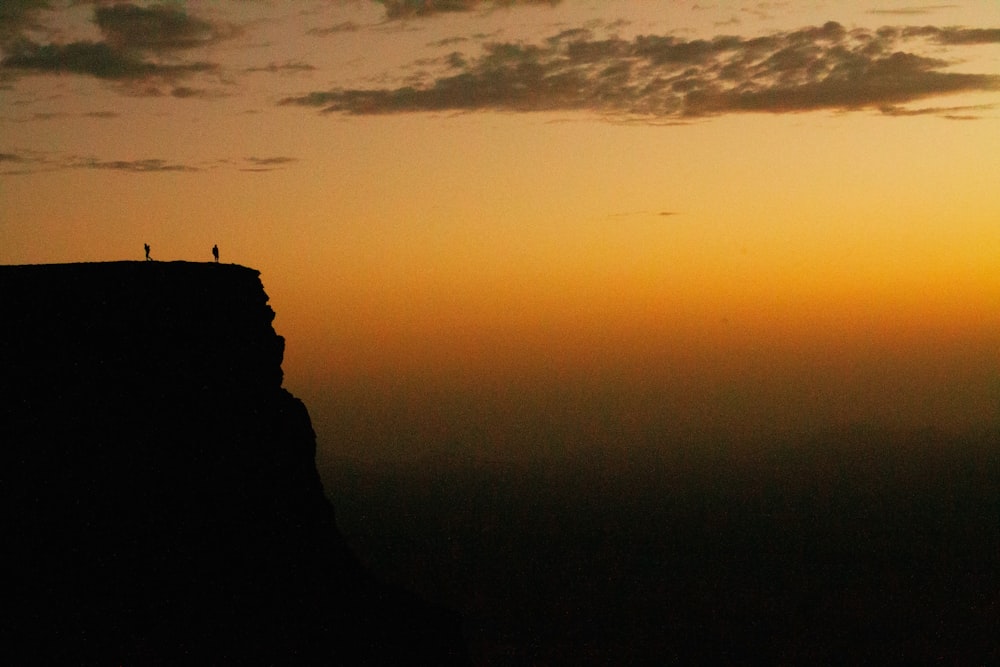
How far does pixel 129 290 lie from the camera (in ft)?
102

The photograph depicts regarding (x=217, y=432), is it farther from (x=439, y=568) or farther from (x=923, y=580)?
(x=923, y=580)

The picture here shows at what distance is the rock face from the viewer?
29203mm

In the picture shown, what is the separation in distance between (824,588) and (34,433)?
17403cm

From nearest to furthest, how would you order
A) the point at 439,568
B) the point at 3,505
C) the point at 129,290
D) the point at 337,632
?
1. the point at 3,505
2. the point at 129,290
3. the point at 337,632
4. the point at 439,568

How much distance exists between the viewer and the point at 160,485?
31109mm

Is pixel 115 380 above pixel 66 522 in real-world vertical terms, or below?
above

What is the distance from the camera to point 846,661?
147 m

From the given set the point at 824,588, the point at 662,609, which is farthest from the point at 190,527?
the point at 824,588

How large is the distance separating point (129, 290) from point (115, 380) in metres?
2.39

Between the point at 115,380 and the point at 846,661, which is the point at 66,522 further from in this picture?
the point at 846,661

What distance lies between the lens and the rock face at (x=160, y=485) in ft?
95.8

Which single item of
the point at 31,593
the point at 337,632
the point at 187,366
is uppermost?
the point at 187,366

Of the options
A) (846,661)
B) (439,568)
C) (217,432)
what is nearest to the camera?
(217,432)

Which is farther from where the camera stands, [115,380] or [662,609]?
[662,609]
